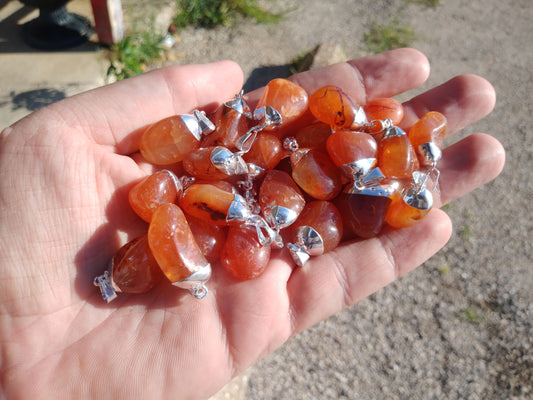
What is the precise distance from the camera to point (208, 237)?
1781mm

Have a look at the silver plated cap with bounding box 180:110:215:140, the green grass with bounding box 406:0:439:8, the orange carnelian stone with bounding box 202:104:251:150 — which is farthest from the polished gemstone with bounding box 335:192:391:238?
the green grass with bounding box 406:0:439:8

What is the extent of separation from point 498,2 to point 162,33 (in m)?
2.64

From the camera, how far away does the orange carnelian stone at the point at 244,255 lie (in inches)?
66.2

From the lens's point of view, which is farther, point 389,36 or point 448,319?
point 389,36

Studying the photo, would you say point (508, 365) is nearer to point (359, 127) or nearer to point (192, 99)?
point (359, 127)

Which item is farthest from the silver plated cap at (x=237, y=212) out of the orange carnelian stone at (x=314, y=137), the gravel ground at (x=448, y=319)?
the gravel ground at (x=448, y=319)

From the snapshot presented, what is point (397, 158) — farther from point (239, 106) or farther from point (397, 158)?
point (239, 106)

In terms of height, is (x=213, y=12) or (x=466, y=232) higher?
(x=213, y=12)

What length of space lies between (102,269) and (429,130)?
1.29 meters

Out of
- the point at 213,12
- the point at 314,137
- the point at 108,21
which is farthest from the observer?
the point at 213,12

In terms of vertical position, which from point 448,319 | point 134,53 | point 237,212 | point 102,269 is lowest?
point 448,319

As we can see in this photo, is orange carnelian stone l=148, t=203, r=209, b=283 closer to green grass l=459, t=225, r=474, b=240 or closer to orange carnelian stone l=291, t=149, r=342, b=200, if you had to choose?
orange carnelian stone l=291, t=149, r=342, b=200

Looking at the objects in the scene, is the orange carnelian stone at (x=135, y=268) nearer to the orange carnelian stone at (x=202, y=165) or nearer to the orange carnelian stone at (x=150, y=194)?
the orange carnelian stone at (x=150, y=194)

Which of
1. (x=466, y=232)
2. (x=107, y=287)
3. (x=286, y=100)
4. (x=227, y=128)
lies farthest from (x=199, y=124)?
(x=466, y=232)
